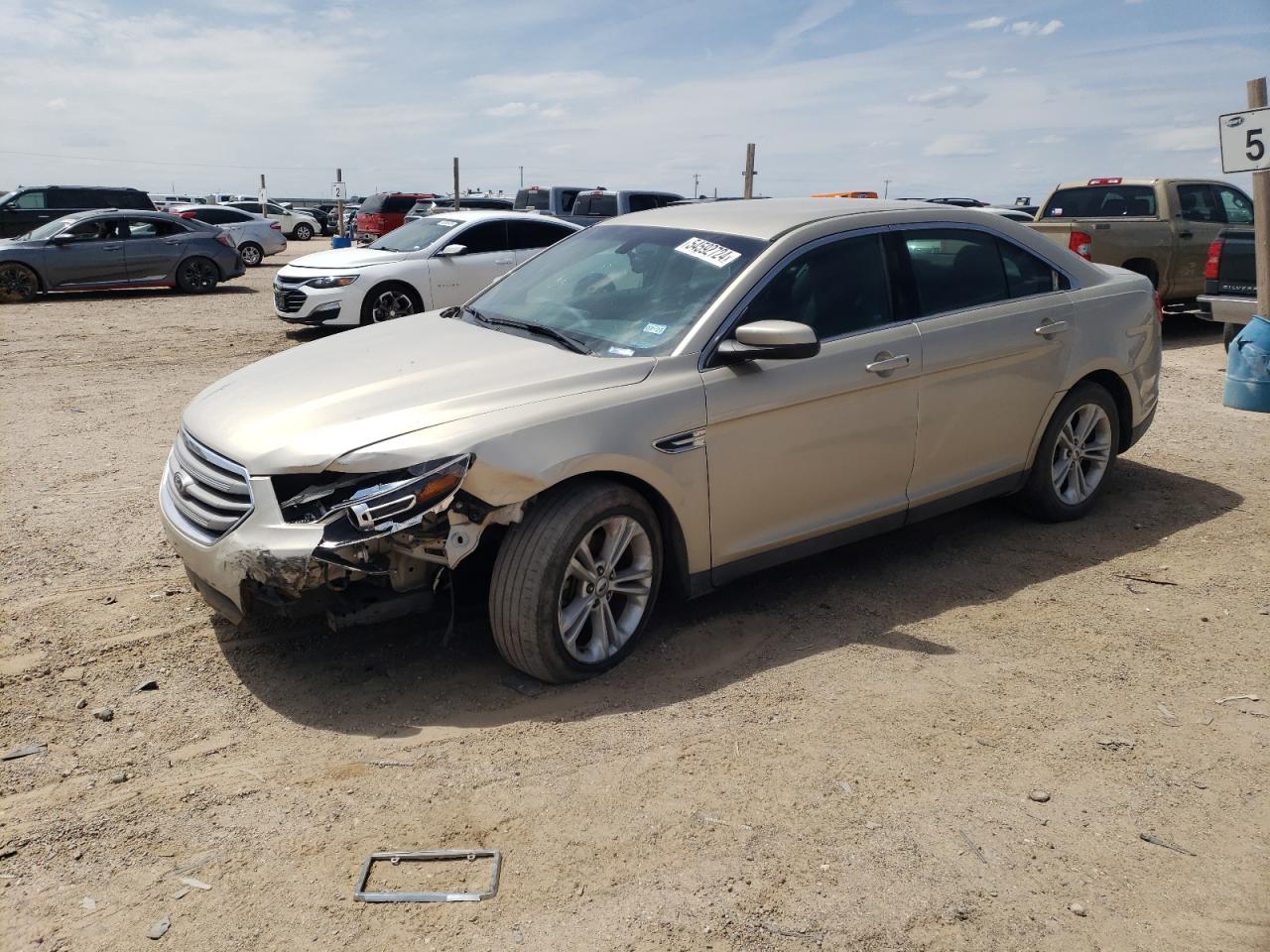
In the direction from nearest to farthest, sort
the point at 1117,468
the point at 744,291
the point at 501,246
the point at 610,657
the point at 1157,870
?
the point at 1157,870, the point at 610,657, the point at 744,291, the point at 1117,468, the point at 501,246

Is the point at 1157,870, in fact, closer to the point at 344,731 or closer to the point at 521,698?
the point at 521,698

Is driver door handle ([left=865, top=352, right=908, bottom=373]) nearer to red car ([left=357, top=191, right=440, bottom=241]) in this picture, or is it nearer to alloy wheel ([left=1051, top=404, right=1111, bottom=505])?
alloy wheel ([left=1051, top=404, right=1111, bottom=505])

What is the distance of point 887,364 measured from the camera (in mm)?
4758

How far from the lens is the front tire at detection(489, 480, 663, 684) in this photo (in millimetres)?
3838

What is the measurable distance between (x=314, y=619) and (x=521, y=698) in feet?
3.94

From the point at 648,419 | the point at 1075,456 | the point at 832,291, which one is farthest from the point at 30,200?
the point at 1075,456

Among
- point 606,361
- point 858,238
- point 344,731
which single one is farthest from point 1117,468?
point 344,731

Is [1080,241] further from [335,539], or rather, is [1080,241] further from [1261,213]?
[335,539]

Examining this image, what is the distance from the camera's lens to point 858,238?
4.90 m

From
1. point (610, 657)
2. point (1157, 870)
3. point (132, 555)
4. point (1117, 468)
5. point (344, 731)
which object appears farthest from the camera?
point (1117, 468)

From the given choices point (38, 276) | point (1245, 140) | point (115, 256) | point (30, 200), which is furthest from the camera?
point (30, 200)

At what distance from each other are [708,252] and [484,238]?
9.21 meters

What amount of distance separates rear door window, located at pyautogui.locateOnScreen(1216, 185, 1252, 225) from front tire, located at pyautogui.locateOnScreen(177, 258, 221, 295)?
51.4 feet

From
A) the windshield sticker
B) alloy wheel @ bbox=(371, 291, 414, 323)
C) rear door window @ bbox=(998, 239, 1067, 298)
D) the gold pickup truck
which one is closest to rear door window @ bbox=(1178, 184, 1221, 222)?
the gold pickup truck
